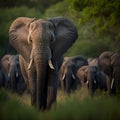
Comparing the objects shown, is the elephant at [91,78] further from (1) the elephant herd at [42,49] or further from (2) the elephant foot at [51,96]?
(2) the elephant foot at [51,96]

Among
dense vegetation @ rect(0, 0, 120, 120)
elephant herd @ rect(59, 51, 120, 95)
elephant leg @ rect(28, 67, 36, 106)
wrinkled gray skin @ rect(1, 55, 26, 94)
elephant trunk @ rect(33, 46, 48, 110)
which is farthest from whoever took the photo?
wrinkled gray skin @ rect(1, 55, 26, 94)

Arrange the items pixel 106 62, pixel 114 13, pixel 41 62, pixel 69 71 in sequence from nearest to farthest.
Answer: pixel 41 62
pixel 106 62
pixel 114 13
pixel 69 71

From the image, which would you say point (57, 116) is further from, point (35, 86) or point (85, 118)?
point (35, 86)

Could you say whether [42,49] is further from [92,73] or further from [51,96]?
[92,73]

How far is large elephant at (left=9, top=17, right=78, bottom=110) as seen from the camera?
8.84 meters

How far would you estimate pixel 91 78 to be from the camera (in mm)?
14680

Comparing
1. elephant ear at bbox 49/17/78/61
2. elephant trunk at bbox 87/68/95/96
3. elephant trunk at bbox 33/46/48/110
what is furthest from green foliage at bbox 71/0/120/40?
elephant trunk at bbox 33/46/48/110

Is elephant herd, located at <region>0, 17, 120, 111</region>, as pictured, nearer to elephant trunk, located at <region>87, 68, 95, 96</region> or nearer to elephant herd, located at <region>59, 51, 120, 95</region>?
elephant herd, located at <region>59, 51, 120, 95</region>

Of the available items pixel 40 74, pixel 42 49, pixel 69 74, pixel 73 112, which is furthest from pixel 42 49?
pixel 69 74

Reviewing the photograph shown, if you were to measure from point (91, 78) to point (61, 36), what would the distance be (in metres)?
5.08

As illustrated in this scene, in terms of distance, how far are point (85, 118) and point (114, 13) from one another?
26.9 feet

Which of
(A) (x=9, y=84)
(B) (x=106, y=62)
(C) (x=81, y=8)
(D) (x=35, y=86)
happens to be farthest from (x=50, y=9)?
(D) (x=35, y=86)

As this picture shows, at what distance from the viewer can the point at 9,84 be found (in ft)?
49.7

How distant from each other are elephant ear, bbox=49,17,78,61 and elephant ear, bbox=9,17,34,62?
14.7 inches
